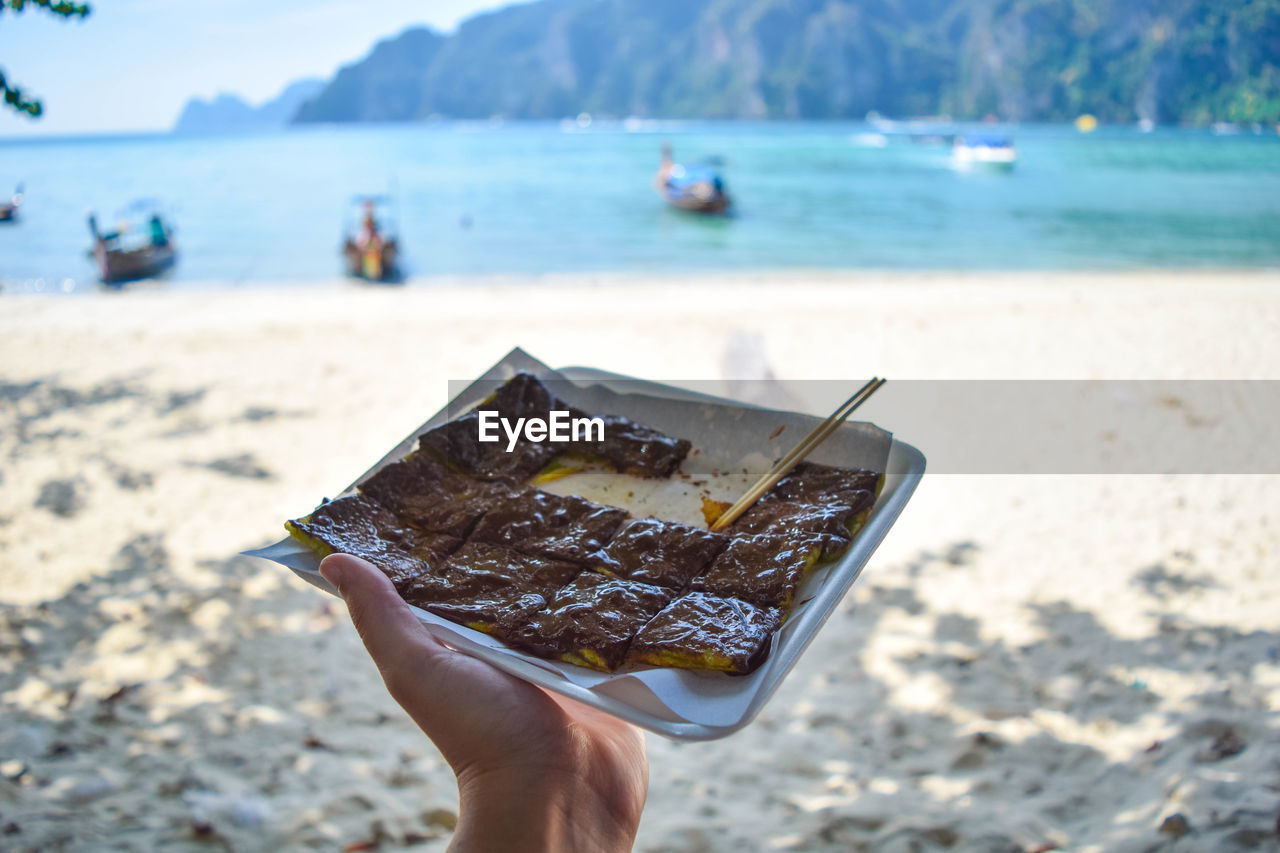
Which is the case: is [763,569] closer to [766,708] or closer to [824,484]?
[824,484]

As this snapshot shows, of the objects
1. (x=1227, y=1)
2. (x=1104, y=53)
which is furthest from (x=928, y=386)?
(x=1104, y=53)

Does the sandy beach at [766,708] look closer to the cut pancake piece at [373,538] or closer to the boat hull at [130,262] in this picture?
the cut pancake piece at [373,538]

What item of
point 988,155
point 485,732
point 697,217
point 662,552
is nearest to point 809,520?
point 662,552

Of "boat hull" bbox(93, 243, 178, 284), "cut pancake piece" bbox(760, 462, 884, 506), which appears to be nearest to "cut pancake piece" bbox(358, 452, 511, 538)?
"cut pancake piece" bbox(760, 462, 884, 506)

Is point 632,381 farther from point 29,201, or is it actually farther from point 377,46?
point 377,46

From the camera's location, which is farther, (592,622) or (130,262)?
(130,262)

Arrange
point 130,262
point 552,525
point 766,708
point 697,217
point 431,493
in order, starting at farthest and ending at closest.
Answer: point 697,217
point 130,262
point 766,708
point 431,493
point 552,525
